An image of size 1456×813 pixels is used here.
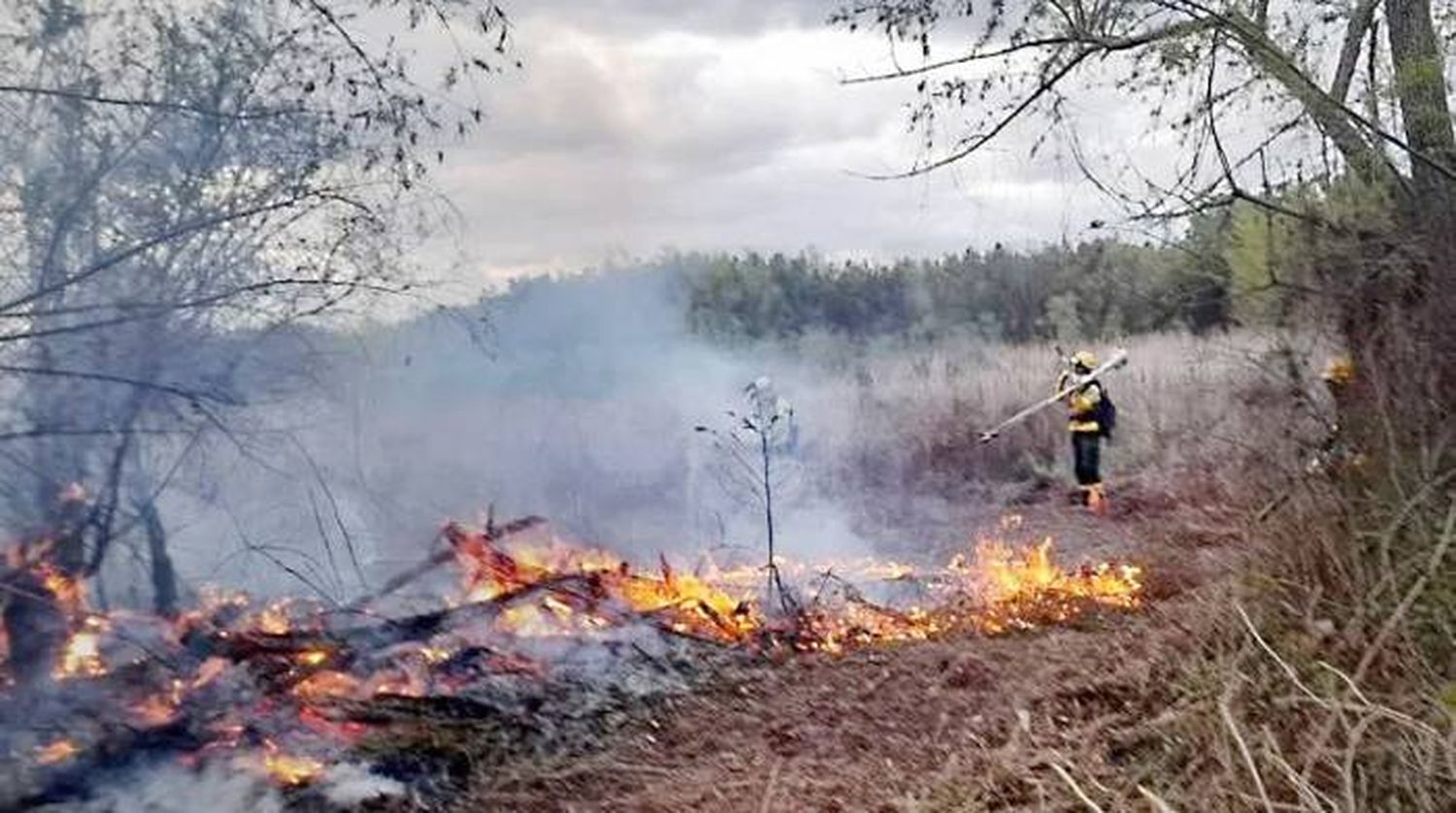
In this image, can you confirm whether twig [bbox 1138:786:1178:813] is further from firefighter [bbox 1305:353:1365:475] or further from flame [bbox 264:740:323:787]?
flame [bbox 264:740:323:787]

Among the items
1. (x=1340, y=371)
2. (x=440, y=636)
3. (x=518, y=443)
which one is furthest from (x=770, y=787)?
(x=518, y=443)

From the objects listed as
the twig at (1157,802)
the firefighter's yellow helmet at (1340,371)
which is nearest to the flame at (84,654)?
the twig at (1157,802)

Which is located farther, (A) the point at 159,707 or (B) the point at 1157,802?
(A) the point at 159,707

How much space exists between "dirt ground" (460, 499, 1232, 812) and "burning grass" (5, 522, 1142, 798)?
1.93 feet

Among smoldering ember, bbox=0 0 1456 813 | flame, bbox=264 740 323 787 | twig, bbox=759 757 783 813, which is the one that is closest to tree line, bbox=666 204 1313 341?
smoldering ember, bbox=0 0 1456 813

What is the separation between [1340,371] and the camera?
22.5ft

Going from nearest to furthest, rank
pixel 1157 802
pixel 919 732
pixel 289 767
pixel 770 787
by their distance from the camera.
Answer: pixel 1157 802, pixel 770 787, pixel 289 767, pixel 919 732

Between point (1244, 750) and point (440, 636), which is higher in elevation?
point (1244, 750)

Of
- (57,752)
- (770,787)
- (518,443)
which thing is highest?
(518,443)

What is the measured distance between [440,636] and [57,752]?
2.06 m

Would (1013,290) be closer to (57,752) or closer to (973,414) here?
(973,414)

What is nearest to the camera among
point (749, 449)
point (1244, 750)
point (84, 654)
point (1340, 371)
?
point (1244, 750)

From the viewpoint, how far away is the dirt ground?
5.29 meters

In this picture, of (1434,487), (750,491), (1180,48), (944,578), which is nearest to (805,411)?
(750,491)
